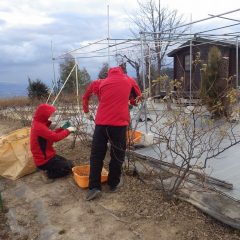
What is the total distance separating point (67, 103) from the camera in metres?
8.17

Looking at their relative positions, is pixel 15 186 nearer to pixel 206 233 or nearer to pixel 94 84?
pixel 94 84

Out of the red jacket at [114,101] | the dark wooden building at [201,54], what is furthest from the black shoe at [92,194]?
the dark wooden building at [201,54]

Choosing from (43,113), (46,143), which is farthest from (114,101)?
(46,143)

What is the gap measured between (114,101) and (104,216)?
1.28m

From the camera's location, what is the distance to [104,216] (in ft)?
12.6

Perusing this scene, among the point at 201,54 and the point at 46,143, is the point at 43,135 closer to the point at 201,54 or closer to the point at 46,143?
the point at 46,143

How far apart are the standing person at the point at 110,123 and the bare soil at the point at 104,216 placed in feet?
1.06

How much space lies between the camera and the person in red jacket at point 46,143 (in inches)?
197

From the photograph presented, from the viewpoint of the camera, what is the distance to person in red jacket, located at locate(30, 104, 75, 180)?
4992 millimetres

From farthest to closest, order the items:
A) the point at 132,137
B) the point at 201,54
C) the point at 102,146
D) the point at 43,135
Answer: the point at 201,54 → the point at 132,137 → the point at 43,135 → the point at 102,146

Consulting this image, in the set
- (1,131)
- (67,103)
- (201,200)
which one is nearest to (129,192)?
(201,200)

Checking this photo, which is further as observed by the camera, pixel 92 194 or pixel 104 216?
pixel 92 194

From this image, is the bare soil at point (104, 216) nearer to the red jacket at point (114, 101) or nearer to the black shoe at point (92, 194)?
the black shoe at point (92, 194)

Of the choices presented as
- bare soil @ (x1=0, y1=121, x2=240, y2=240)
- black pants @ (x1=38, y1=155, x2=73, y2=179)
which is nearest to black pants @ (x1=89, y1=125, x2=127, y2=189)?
bare soil @ (x1=0, y1=121, x2=240, y2=240)
